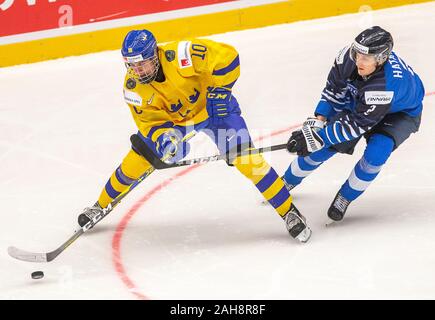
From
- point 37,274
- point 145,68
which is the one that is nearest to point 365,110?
point 145,68

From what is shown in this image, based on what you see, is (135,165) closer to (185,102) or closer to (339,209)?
(185,102)

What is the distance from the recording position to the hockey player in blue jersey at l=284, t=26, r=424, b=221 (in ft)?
12.8

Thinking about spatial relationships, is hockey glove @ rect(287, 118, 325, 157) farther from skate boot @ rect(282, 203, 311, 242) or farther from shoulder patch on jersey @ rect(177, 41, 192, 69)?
shoulder patch on jersey @ rect(177, 41, 192, 69)

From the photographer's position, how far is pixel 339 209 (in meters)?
4.17

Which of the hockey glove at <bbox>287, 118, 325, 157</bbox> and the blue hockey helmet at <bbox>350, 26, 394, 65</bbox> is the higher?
the blue hockey helmet at <bbox>350, 26, 394, 65</bbox>

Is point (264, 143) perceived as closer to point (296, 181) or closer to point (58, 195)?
point (296, 181)

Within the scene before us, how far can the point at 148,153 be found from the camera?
4.03 m

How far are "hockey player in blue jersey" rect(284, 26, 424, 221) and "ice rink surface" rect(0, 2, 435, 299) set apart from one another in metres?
0.35

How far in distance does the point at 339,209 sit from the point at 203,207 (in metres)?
0.80

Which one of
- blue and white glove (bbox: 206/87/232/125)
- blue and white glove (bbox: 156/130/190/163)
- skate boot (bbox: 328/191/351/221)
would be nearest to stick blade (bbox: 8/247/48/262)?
blue and white glove (bbox: 156/130/190/163)

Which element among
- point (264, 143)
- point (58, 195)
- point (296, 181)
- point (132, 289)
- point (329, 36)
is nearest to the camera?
point (132, 289)

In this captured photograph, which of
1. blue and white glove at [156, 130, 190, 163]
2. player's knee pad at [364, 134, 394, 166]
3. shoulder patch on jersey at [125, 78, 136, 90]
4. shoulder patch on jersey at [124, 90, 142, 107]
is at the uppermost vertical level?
shoulder patch on jersey at [125, 78, 136, 90]

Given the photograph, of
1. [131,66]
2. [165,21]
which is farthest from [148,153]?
[165,21]
